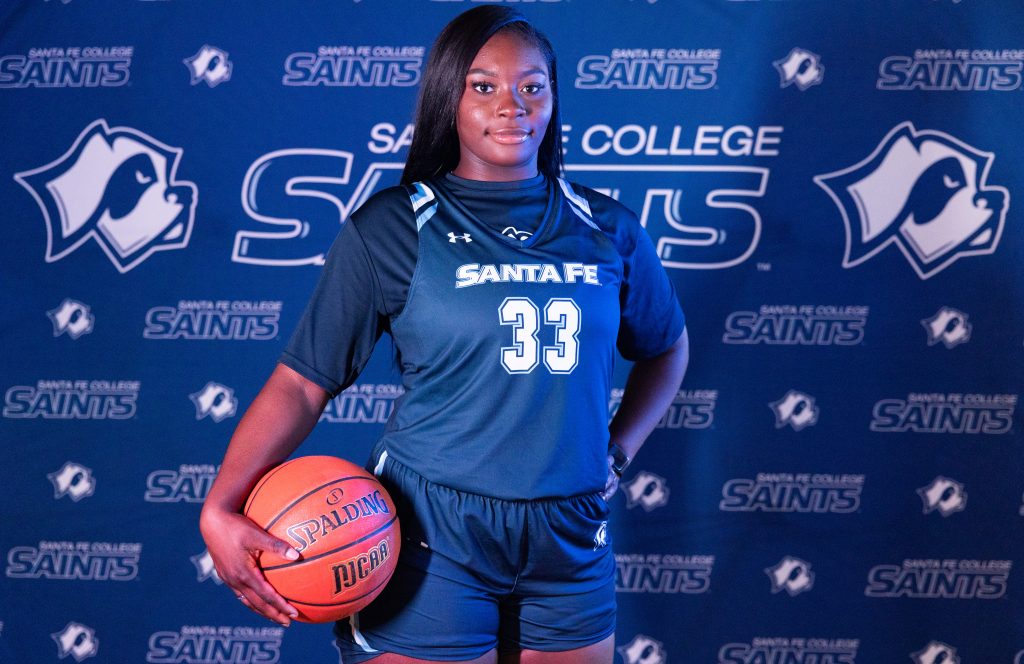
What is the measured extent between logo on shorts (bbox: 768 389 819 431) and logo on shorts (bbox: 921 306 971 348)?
1.38 feet

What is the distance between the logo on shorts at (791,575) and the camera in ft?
9.43

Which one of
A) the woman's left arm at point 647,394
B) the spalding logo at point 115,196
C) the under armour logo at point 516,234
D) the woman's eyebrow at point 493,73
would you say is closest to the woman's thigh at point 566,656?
the woman's left arm at point 647,394

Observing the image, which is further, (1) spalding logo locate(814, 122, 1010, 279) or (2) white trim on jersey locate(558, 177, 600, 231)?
(1) spalding logo locate(814, 122, 1010, 279)

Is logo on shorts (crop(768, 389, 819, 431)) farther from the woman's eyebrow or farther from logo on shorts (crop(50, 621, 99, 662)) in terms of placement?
logo on shorts (crop(50, 621, 99, 662))

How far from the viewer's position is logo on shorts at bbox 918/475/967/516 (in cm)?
286

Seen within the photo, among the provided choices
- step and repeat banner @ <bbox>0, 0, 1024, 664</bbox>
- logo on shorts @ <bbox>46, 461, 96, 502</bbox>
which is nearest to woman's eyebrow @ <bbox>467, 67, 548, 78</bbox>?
step and repeat banner @ <bbox>0, 0, 1024, 664</bbox>

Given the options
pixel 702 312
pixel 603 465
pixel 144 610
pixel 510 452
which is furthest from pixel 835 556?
pixel 144 610

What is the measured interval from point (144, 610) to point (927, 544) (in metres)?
2.48

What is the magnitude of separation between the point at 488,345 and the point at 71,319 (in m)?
1.97

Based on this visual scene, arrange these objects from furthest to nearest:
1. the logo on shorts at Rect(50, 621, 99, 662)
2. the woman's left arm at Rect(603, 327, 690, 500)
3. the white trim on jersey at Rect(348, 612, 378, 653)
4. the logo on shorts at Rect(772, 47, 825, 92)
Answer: the logo on shorts at Rect(50, 621, 99, 662) < the logo on shorts at Rect(772, 47, 825, 92) < the woman's left arm at Rect(603, 327, 690, 500) < the white trim on jersey at Rect(348, 612, 378, 653)

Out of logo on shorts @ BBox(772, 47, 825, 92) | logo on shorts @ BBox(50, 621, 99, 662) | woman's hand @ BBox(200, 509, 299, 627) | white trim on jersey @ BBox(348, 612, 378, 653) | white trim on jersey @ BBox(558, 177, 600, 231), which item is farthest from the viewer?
logo on shorts @ BBox(50, 621, 99, 662)

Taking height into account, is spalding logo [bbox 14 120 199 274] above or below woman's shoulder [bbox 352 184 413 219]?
above

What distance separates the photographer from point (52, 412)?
289 centimetres

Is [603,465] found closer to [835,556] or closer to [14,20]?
[835,556]
